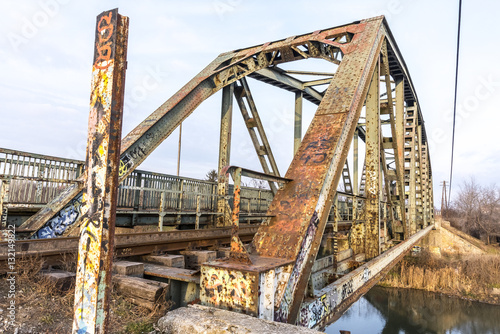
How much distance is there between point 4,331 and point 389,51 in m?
8.81

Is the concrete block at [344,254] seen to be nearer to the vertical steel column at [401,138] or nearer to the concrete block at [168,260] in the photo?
the concrete block at [168,260]

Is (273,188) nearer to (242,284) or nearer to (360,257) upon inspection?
(360,257)

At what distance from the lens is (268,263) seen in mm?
2492

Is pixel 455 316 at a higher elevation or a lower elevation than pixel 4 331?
lower

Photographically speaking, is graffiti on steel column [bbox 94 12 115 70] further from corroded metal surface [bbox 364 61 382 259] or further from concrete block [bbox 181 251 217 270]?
corroded metal surface [bbox 364 61 382 259]

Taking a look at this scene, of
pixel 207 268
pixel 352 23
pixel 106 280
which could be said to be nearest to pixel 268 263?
pixel 207 268

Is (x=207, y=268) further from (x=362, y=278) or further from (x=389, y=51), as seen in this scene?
(x=389, y=51)

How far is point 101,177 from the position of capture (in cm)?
167

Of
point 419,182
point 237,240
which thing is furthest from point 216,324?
point 419,182

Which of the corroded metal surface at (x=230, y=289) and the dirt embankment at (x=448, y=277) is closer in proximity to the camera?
the corroded metal surface at (x=230, y=289)

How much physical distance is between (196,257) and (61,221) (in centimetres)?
234

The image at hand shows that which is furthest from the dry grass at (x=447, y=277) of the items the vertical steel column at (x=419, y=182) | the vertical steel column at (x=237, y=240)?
the vertical steel column at (x=237, y=240)

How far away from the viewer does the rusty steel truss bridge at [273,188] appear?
2.27 meters

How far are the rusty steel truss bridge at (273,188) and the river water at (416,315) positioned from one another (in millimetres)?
9565
